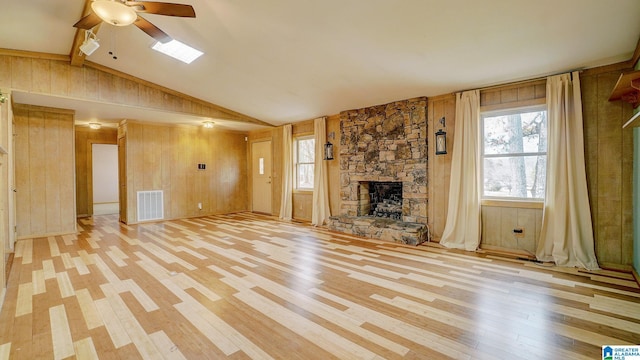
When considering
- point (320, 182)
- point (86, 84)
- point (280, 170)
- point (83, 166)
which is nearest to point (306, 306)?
point (320, 182)

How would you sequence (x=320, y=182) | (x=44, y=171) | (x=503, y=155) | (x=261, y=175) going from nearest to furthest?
(x=503, y=155)
(x=44, y=171)
(x=320, y=182)
(x=261, y=175)

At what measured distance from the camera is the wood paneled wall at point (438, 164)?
190 inches

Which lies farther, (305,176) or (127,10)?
(305,176)

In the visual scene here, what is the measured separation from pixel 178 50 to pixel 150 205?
4.30 metres

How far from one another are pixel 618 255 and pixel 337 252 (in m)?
3.51

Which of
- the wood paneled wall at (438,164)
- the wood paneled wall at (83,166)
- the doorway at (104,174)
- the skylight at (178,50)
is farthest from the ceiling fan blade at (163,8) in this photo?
the doorway at (104,174)

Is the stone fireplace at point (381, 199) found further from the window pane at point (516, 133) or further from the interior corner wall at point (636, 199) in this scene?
the interior corner wall at point (636, 199)

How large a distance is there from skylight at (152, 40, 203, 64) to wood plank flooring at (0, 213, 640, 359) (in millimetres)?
2976

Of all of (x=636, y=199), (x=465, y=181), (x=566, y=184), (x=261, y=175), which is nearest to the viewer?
(x=636, y=199)

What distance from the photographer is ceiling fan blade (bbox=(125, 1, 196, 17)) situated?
2576 mm

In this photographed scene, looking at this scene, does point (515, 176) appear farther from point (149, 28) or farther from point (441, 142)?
point (149, 28)

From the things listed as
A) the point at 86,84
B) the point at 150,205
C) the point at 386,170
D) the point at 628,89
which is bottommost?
the point at 150,205

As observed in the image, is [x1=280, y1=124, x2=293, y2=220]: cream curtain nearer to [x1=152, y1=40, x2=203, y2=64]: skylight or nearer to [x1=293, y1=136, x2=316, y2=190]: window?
[x1=293, y1=136, x2=316, y2=190]: window

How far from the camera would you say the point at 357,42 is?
344cm
